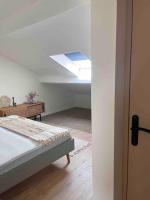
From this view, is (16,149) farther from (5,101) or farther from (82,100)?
(82,100)

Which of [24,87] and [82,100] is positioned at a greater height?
[24,87]

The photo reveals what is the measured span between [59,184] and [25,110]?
9.37ft

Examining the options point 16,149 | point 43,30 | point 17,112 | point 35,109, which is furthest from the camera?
point 35,109

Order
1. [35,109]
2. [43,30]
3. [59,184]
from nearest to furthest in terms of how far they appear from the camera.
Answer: [59,184] → [43,30] → [35,109]

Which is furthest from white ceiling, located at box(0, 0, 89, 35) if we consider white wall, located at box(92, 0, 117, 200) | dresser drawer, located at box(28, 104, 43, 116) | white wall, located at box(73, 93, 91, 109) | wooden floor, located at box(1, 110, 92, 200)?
white wall, located at box(73, 93, 91, 109)

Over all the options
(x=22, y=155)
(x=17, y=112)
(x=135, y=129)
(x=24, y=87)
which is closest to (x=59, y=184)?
(x=22, y=155)

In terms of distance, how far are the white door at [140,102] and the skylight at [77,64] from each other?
3089mm

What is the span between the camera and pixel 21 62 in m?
4.86

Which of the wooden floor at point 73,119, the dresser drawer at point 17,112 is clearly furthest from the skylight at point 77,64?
the dresser drawer at point 17,112

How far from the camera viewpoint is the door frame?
3.94 ft

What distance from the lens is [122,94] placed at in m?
1.30

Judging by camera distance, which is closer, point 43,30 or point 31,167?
point 31,167

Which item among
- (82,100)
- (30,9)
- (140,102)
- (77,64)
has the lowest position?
(82,100)

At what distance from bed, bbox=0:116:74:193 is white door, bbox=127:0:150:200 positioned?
4.13 ft
